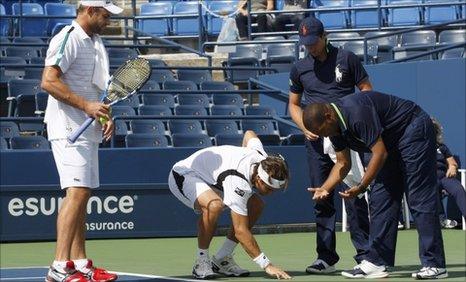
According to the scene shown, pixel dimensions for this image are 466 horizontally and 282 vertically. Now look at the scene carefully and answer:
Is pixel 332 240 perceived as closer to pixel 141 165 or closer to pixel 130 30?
pixel 141 165

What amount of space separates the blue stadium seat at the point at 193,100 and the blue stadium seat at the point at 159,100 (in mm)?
145

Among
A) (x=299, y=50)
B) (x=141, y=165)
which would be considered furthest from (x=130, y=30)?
(x=141, y=165)

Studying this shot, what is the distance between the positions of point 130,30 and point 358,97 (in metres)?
12.7

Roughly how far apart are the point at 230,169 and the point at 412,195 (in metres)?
1.32

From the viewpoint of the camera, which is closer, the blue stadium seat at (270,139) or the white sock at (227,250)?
the white sock at (227,250)

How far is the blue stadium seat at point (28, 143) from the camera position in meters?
14.5

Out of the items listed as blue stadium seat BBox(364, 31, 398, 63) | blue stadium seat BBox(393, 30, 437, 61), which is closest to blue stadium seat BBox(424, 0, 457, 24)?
blue stadium seat BBox(393, 30, 437, 61)

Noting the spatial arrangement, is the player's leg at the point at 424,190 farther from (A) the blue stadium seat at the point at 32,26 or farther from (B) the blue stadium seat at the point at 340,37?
(A) the blue stadium seat at the point at 32,26

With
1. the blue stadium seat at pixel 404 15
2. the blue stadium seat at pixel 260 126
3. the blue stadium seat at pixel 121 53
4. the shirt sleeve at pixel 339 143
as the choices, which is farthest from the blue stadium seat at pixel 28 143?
the blue stadium seat at pixel 404 15

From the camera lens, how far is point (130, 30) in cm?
2092

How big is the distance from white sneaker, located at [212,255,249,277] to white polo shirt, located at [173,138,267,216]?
1.65ft

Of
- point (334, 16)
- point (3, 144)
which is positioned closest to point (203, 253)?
point (3, 144)

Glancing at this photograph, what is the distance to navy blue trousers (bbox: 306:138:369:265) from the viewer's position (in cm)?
953

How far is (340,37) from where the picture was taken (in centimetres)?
1900
